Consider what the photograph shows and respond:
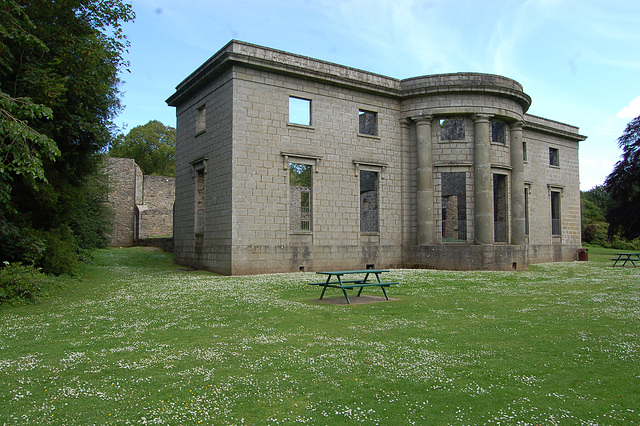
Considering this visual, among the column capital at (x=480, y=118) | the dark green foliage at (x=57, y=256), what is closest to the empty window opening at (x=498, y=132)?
the column capital at (x=480, y=118)

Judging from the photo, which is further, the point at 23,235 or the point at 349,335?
the point at 23,235

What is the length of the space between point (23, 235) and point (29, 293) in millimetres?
3278

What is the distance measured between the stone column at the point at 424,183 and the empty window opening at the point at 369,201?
6.66 feet

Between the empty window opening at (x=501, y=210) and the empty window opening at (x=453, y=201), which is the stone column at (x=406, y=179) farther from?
the empty window opening at (x=453, y=201)

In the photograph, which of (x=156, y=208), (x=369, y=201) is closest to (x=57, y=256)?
(x=369, y=201)

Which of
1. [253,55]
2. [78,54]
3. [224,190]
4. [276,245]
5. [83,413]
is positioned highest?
[253,55]

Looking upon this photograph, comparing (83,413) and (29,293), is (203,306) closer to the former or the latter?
(29,293)

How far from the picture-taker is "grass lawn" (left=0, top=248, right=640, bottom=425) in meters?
4.59

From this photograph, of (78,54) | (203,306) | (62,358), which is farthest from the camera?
(78,54)

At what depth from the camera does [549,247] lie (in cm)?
2975

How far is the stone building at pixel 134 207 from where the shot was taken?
38500 mm

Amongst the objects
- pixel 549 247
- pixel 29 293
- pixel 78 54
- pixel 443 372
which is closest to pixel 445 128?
pixel 549 247

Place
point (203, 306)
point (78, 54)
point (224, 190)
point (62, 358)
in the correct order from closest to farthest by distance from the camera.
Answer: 1. point (62, 358)
2. point (203, 306)
3. point (78, 54)
4. point (224, 190)

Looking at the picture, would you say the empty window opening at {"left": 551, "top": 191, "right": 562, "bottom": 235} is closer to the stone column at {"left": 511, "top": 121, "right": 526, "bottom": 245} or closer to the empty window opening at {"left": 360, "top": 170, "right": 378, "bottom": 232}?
the stone column at {"left": 511, "top": 121, "right": 526, "bottom": 245}
